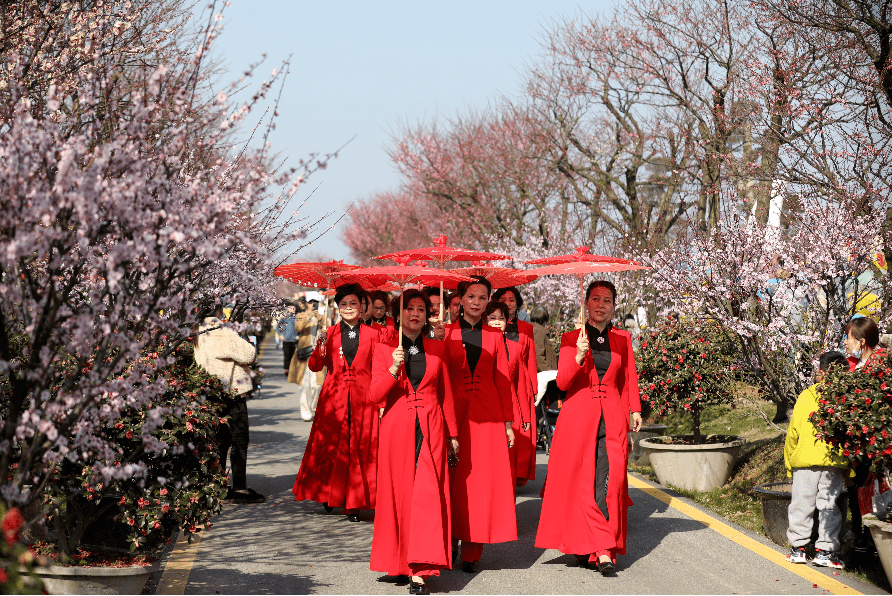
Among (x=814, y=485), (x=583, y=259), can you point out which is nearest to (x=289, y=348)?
(x=583, y=259)

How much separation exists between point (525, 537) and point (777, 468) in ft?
10.4

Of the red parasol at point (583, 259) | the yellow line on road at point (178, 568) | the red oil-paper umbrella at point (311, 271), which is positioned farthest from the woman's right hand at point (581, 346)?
the yellow line on road at point (178, 568)

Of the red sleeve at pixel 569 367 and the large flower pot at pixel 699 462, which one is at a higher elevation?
the red sleeve at pixel 569 367

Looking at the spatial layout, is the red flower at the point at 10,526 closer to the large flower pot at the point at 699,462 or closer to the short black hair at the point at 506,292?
the short black hair at the point at 506,292

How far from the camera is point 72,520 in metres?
5.70

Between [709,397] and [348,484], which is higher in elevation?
[709,397]

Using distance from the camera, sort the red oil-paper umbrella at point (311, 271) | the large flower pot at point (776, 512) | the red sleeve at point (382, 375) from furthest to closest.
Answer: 1. the red oil-paper umbrella at point (311, 271)
2. the large flower pot at point (776, 512)
3. the red sleeve at point (382, 375)

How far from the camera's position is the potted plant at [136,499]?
5.18 metres

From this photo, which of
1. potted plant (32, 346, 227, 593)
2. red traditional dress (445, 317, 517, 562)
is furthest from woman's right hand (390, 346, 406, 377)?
potted plant (32, 346, 227, 593)

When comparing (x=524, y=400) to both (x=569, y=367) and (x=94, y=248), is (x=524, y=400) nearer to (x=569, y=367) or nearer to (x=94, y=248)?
Answer: (x=569, y=367)

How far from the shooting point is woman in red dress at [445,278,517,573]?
21.7 ft

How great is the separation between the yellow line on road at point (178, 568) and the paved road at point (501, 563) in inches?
2.4

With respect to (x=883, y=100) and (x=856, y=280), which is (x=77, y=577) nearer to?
(x=856, y=280)

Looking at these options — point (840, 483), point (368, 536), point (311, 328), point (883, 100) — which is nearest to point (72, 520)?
point (368, 536)
